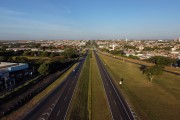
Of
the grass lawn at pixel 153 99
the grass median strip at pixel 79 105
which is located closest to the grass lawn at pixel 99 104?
the grass median strip at pixel 79 105

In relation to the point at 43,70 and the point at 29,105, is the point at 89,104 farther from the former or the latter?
the point at 43,70

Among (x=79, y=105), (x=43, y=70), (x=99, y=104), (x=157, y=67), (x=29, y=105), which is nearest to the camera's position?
(x=29, y=105)

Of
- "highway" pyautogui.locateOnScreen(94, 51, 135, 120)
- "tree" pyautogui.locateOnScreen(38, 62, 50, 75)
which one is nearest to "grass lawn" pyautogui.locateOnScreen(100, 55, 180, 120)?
"highway" pyautogui.locateOnScreen(94, 51, 135, 120)

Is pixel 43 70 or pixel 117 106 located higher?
pixel 43 70

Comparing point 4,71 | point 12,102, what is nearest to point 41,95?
point 12,102

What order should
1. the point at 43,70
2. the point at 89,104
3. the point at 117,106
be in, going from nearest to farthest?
the point at 117,106, the point at 89,104, the point at 43,70

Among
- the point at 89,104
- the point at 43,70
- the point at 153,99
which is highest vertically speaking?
the point at 43,70

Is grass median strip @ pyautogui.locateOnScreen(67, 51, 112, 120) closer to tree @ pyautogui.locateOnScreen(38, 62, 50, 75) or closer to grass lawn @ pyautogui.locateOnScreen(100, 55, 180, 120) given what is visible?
grass lawn @ pyautogui.locateOnScreen(100, 55, 180, 120)

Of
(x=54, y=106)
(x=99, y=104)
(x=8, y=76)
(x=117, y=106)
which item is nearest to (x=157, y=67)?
(x=117, y=106)

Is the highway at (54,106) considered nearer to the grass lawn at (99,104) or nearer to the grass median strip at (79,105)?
the grass median strip at (79,105)

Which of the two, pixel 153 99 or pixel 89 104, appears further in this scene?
pixel 153 99

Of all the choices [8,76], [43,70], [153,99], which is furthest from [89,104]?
[43,70]
